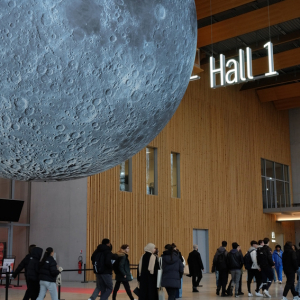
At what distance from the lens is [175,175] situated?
20672 millimetres

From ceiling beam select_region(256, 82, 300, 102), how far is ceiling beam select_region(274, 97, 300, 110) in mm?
1189

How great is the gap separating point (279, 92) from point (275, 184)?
6.06 metres

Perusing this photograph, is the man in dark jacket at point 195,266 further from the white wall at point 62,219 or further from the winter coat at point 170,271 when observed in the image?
the winter coat at point 170,271

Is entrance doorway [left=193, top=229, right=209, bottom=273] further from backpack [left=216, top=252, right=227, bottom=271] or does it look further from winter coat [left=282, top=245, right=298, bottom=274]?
winter coat [left=282, top=245, right=298, bottom=274]

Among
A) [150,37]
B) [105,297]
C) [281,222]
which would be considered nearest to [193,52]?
[150,37]

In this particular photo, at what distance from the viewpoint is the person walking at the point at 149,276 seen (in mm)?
7824

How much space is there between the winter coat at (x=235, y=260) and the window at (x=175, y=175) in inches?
335

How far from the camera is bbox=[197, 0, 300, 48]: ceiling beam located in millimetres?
16203

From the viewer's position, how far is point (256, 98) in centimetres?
2712

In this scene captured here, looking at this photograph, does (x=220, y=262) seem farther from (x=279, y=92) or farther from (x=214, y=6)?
(x=279, y=92)

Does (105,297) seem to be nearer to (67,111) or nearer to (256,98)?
(67,111)

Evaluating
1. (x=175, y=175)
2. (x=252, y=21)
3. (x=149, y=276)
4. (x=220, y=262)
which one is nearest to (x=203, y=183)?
(x=175, y=175)

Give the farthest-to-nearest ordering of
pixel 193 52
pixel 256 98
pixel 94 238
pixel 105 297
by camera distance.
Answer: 1. pixel 256 98
2. pixel 94 238
3. pixel 105 297
4. pixel 193 52

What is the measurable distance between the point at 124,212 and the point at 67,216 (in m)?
2.30
